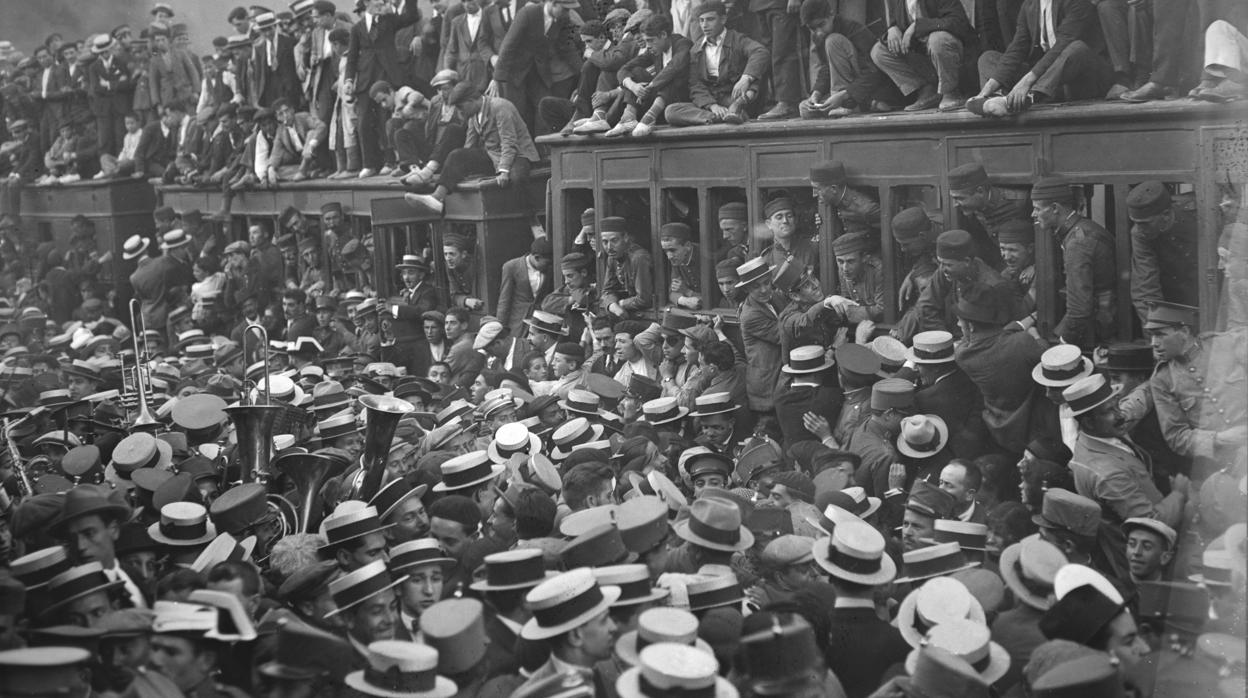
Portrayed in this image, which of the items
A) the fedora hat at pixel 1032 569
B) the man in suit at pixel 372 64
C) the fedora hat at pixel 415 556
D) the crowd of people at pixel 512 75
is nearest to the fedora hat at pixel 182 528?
the fedora hat at pixel 415 556

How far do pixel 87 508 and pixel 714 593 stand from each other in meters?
2.62

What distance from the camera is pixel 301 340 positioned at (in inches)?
442

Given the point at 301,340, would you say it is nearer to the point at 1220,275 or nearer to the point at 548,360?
the point at 548,360

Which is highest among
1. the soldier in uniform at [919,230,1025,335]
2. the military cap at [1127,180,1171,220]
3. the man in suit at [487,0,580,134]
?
the man in suit at [487,0,580,134]

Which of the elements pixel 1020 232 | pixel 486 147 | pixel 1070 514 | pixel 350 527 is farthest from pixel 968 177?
pixel 486 147

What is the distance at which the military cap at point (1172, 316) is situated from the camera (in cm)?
629

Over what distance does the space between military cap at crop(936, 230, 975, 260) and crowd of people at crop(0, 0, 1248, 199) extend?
68 centimetres

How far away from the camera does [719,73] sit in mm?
9039

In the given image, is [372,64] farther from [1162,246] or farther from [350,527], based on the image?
[1162,246]

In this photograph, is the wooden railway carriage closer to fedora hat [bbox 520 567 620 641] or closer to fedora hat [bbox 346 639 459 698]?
fedora hat [bbox 520 567 620 641]

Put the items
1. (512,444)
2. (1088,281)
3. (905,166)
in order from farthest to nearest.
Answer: (905,166), (512,444), (1088,281)

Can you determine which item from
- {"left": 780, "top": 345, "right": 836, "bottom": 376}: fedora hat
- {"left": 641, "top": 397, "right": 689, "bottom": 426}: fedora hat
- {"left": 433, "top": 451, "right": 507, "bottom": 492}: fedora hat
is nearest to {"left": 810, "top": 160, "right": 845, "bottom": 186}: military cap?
{"left": 780, "top": 345, "right": 836, "bottom": 376}: fedora hat

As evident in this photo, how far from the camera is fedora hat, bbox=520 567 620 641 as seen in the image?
4707 mm

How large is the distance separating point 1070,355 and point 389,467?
11.6ft
